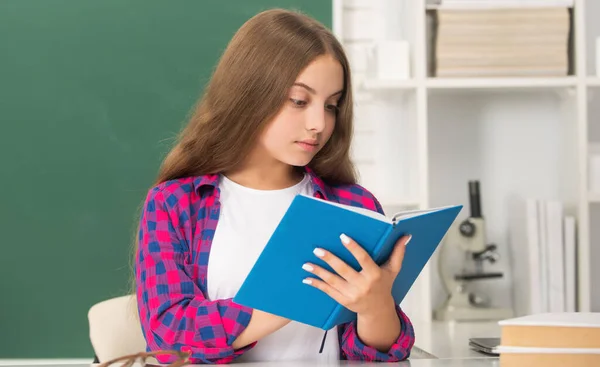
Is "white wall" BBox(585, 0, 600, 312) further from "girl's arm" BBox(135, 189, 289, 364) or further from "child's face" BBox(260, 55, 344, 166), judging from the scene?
"girl's arm" BBox(135, 189, 289, 364)

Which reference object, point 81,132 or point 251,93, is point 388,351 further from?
point 81,132

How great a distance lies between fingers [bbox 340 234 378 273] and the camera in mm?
1321

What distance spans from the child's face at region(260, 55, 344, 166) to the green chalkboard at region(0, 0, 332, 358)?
4.07 ft

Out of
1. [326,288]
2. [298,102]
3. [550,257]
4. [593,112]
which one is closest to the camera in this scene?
[326,288]

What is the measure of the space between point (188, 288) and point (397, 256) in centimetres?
40

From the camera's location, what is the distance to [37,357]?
275 cm

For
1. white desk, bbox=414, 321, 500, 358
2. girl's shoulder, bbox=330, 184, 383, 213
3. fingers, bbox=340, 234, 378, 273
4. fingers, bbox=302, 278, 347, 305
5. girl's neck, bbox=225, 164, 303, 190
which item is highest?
girl's neck, bbox=225, 164, 303, 190

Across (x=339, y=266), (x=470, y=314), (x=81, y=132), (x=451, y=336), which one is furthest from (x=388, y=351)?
(x=81, y=132)

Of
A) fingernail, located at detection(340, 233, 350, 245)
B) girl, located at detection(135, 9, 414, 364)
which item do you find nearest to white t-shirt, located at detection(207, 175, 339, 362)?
girl, located at detection(135, 9, 414, 364)

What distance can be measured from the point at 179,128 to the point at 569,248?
123cm

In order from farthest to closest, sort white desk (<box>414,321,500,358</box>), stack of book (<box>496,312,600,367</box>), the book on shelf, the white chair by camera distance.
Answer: the book on shelf → white desk (<box>414,321,500,358</box>) → the white chair → stack of book (<box>496,312,600,367</box>)

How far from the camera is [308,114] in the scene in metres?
1.62

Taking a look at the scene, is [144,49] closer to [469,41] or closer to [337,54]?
[469,41]

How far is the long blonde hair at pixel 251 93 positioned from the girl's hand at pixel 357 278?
0.39 meters
